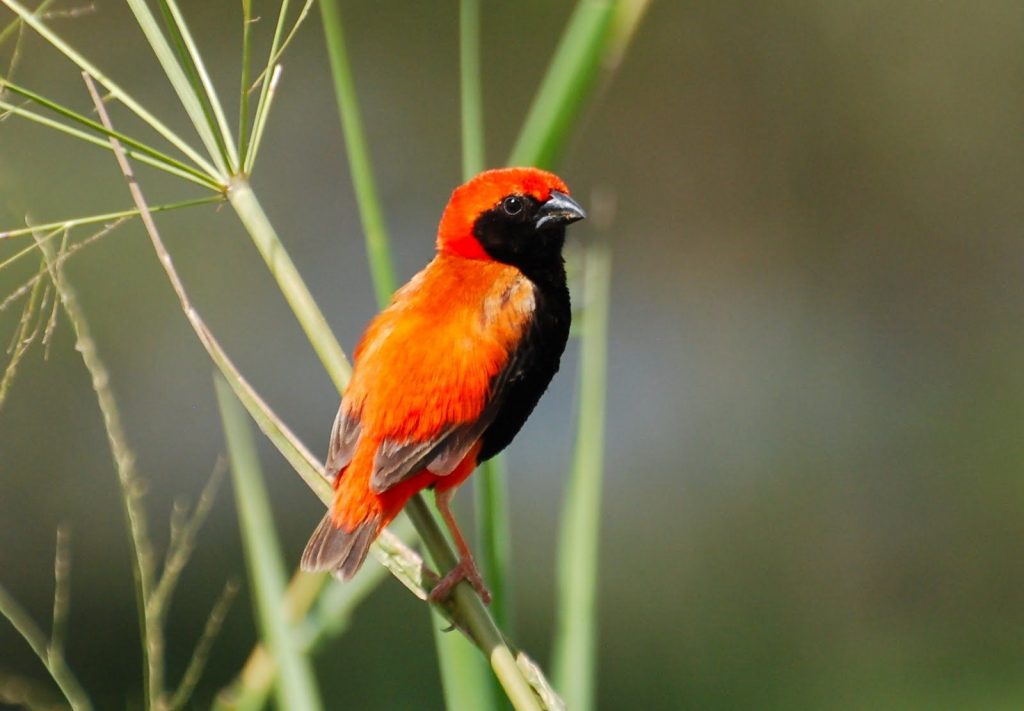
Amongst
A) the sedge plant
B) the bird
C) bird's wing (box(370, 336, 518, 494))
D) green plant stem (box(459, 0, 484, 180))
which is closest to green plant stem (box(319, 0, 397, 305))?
the sedge plant

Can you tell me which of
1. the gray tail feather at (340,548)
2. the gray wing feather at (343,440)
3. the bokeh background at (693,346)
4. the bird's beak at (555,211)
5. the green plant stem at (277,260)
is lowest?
the bokeh background at (693,346)

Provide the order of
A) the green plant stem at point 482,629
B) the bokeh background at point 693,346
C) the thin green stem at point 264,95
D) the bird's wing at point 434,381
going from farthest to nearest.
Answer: the bokeh background at point 693,346 < the bird's wing at point 434,381 < the thin green stem at point 264,95 < the green plant stem at point 482,629

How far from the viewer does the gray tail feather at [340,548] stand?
1862 mm

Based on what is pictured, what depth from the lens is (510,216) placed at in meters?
2.33

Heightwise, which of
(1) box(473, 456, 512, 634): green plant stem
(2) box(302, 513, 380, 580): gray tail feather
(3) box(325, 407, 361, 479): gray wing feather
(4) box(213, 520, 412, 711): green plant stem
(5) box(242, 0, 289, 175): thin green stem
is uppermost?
(5) box(242, 0, 289, 175): thin green stem

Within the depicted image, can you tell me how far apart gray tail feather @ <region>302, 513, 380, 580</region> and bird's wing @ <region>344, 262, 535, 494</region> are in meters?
0.08

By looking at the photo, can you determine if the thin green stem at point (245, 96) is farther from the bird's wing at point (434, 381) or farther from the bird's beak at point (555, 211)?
the bird's beak at point (555, 211)

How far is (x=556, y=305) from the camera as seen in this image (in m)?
2.18

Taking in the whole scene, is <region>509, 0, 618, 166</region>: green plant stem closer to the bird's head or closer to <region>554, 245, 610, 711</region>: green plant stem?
<region>554, 245, 610, 711</region>: green plant stem

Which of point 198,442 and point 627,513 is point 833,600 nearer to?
point 627,513

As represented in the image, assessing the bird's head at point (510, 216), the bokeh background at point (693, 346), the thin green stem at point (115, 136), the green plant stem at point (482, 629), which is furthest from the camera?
the bokeh background at point (693, 346)

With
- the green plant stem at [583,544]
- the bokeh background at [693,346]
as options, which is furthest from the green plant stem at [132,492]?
the bokeh background at [693,346]

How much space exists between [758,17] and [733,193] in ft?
3.08

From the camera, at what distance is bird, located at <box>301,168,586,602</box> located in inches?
76.4
